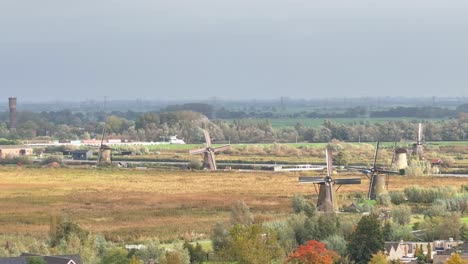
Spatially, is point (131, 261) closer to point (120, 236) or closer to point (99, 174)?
point (120, 236)

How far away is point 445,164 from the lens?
121 m

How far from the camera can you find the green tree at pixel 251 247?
50.2 m

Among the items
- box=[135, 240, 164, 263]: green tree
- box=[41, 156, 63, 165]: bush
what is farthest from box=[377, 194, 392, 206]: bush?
box=[41, 156, 63, 165]: bush

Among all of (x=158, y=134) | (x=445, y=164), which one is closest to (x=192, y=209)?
(x=445, y=164)

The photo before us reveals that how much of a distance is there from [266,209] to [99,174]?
37405mm

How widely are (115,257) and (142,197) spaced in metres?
36.9

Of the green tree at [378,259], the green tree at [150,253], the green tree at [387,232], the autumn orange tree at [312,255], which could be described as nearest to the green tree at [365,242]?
the autumn orange tree at [312,255]

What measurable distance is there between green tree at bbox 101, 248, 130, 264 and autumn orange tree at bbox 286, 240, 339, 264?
589cm

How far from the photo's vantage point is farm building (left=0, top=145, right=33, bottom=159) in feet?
461

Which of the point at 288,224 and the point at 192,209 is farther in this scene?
the point at 192,209

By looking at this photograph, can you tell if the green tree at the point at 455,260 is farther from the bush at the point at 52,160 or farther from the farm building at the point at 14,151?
the farm building at the point at 14,151

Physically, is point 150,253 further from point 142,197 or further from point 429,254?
point 142,197

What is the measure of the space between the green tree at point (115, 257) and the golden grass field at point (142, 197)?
11.2 m

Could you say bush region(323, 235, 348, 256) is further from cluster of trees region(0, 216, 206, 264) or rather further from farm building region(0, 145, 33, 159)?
farm building region(0, 145, 33, 159)
